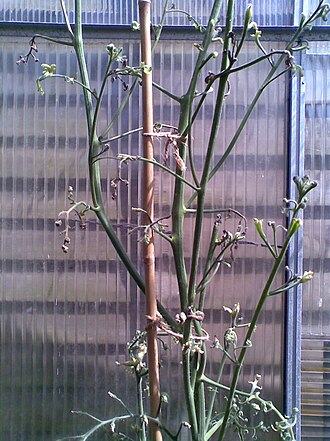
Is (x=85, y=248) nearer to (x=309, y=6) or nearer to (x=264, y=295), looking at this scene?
(x=264, y=295)

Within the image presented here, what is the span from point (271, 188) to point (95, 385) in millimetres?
576

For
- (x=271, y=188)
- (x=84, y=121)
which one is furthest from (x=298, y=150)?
(x=84, y=121)

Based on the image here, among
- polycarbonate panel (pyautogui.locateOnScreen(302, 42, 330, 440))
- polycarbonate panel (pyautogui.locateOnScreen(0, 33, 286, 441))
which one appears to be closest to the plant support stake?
polycarbonate panel (pyautogui.locateOnScreen(0, 33, 286, 441))

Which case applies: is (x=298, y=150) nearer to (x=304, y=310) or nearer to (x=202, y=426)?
(x=304, y=310)

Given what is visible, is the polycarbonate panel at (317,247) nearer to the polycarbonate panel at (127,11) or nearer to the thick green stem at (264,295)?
the polycarbonate panel at (127,11)

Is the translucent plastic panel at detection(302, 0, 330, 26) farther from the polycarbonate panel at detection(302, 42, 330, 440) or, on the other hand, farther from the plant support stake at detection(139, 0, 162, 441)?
the plant support stake at detection(139, 0, 162, 441)

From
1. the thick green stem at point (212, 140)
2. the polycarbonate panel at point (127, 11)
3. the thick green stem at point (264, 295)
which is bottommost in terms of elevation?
the thick green stem at point (264, 295)

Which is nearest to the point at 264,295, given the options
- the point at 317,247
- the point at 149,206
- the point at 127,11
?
the point at 149,206

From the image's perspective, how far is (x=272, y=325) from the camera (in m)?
0.91

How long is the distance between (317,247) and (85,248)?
50cm

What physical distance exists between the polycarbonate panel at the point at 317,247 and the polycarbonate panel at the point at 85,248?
2.4 inches

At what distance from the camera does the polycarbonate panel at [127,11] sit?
0.90 meters

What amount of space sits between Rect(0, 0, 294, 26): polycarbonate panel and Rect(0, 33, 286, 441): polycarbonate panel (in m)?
0.06

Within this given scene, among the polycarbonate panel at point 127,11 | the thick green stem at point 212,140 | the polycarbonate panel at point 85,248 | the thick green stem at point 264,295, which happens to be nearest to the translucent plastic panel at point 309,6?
the polycarbonate panel at point 127,11
